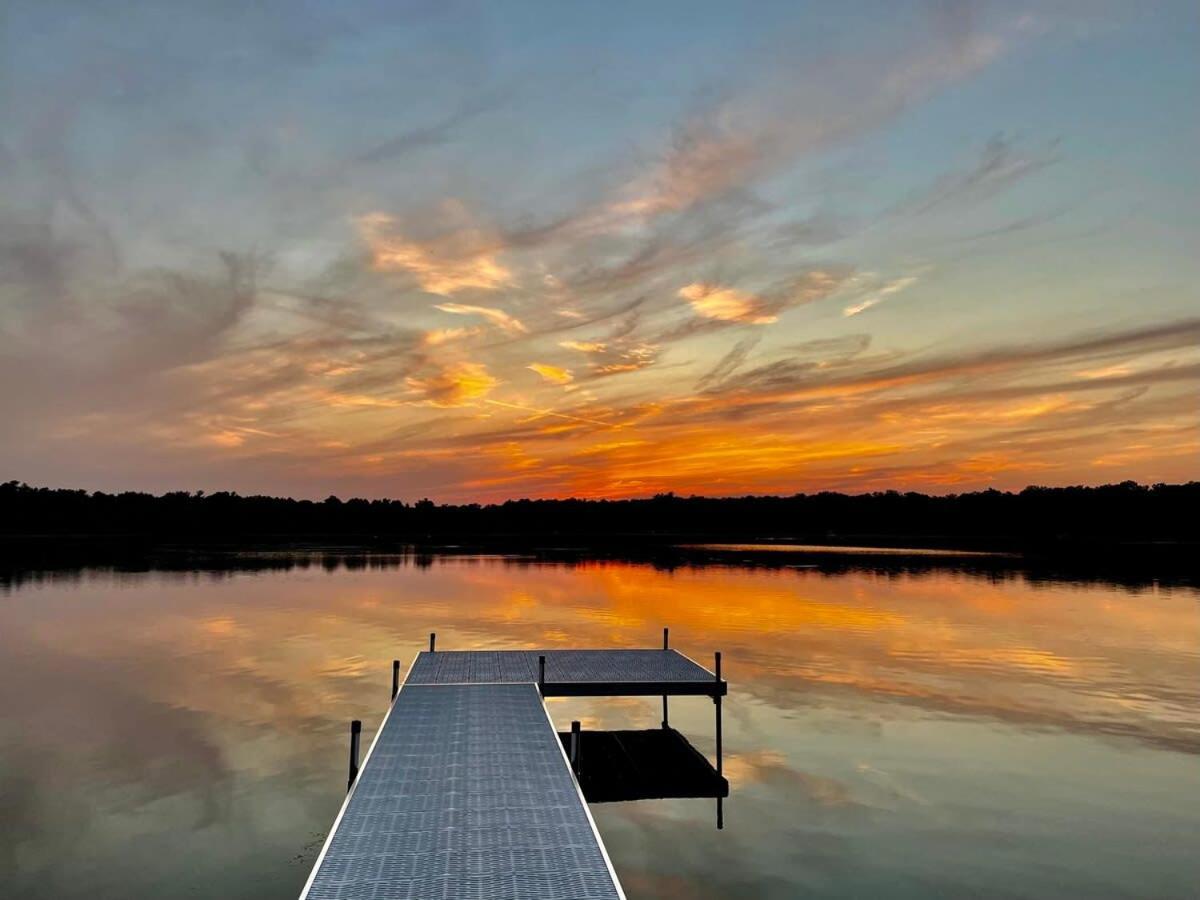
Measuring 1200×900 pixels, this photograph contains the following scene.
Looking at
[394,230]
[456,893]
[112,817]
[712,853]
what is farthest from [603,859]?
[394,230]

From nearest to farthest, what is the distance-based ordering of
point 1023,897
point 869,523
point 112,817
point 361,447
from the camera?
point 1023,897, point 112,817, point 361,447, point 869,523

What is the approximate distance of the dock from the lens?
9961 millimetres

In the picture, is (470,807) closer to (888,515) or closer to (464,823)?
(464,823)

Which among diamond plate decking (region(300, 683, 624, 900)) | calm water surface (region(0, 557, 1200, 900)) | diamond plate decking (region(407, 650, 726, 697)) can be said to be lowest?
calm water surface (region(0, 557, 1200, 900))

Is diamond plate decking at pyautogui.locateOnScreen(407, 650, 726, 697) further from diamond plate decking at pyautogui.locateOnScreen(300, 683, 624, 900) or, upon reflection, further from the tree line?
the tree line

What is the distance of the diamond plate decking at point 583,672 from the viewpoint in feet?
71.5

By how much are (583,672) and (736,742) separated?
493 centimetres

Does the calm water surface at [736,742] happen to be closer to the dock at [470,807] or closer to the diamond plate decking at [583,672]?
the diamond plate decking at [583,672]

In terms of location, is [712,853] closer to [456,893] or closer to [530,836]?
[530,836]

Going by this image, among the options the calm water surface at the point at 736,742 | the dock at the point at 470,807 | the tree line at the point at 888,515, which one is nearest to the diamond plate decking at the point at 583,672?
the dock at the point at 470,807

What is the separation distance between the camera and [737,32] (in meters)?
29.7

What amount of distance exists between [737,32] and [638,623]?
31362mm

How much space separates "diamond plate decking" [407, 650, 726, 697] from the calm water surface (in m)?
2.10

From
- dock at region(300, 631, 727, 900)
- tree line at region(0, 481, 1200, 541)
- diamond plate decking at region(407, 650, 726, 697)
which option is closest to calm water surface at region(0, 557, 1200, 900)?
diamond plate decking at region(407, 650, 726, 697)
